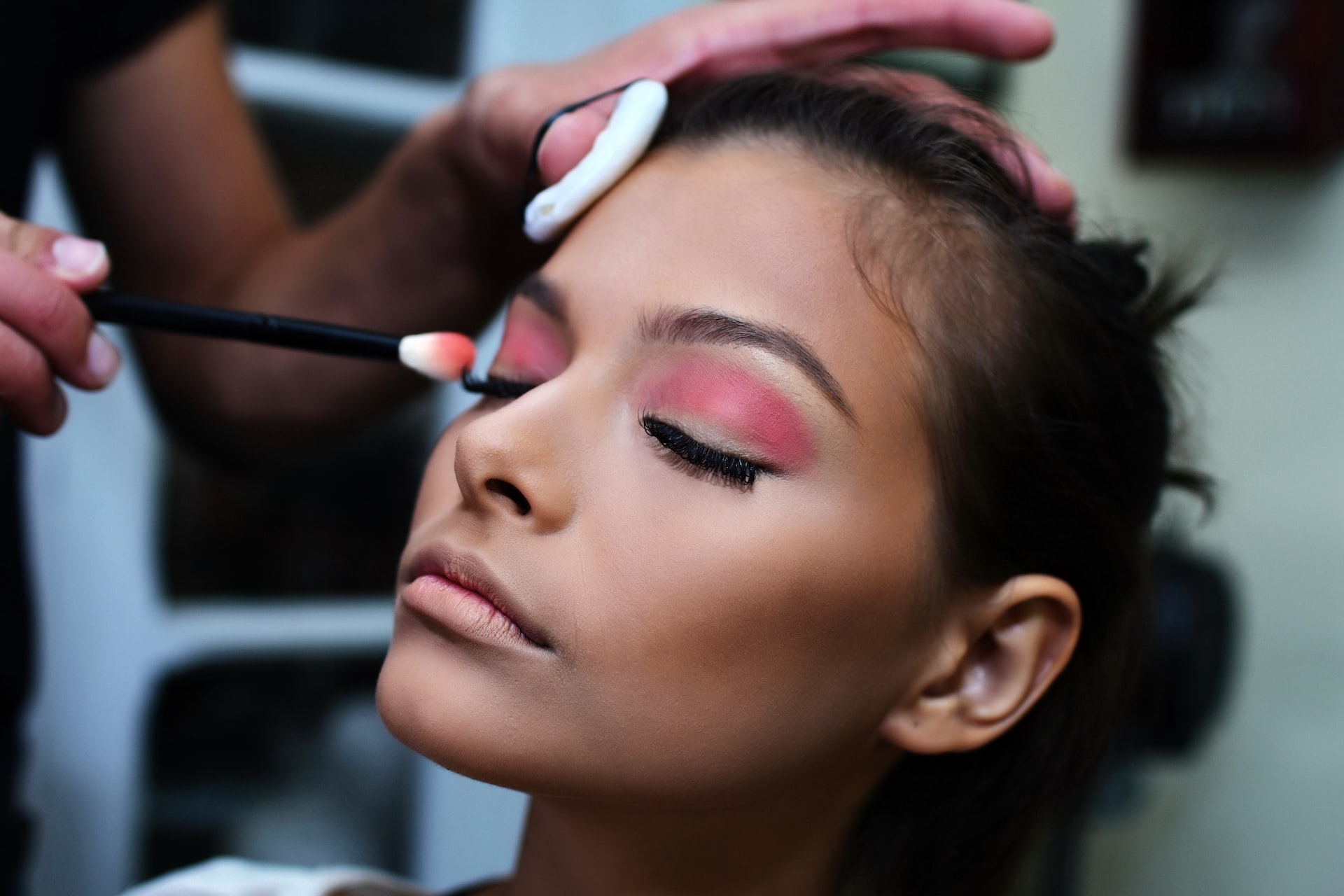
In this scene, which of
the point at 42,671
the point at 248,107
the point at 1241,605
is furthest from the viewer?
the point at 1241,605

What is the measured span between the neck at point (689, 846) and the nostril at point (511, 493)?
19cm

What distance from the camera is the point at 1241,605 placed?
1.50 meters

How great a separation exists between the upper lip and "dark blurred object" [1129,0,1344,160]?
136 cm

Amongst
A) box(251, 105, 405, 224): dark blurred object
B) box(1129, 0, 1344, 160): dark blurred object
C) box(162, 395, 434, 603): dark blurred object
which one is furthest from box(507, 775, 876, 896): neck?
box(1129, 0, 1344, 160): dark blurred object

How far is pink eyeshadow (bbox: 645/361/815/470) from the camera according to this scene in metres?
0.58

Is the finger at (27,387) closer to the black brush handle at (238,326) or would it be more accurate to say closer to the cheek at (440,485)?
the black brush handle at (238,326)

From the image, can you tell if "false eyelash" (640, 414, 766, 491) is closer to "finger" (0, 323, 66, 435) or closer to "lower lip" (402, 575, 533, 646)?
"lower lip" (402, 575, 533, 646)

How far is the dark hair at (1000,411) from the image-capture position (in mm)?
656

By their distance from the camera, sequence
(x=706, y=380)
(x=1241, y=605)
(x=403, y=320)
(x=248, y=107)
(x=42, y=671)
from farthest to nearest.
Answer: (x=1241, y=605), (x=248, y=107), (x=42, y=671), (x=403, y=320), (x=706, y=380)

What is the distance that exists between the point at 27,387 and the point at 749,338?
42 centimetres

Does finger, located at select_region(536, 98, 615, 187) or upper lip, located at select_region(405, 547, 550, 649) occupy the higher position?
finger, located at select_region(536, 98, 615, 187)

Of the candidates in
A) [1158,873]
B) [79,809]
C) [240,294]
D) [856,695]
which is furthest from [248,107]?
[1158,873]

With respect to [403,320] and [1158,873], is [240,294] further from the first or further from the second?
[1158,873]

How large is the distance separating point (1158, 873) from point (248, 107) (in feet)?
5.63
